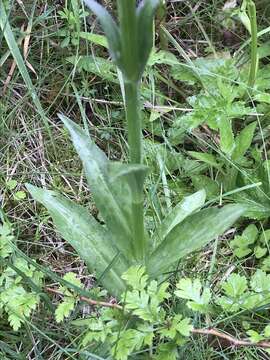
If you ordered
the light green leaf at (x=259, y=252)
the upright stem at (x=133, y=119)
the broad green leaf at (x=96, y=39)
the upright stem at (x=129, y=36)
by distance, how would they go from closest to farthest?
the upright stem at (x=129, y=36)
the upright stem at (x=133, y=119)
the light green leaf at (x=259, y=252)
the broad green leaf at (x=96, y=39)

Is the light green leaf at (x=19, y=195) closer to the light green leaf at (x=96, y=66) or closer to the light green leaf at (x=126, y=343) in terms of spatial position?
the light green leaf at (x=96, y=66)

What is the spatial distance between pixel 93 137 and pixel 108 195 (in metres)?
0.42

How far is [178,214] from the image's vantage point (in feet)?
4.68

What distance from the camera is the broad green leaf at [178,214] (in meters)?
1.42

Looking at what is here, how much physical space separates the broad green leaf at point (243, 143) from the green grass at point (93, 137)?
0.10 ft

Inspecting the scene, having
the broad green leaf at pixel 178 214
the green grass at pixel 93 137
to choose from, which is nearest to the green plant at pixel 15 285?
the green grass at pixel 93 137

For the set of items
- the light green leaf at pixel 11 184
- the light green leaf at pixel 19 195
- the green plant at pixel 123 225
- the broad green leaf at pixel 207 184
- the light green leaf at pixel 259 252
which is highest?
the light green leaf at pixel 11 184

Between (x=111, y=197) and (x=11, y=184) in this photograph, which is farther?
(x=11, y=184)

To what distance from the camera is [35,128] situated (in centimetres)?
177

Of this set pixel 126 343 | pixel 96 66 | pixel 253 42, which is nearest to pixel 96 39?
pixel 96 66

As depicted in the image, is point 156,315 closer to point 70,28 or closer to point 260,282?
point 260,282

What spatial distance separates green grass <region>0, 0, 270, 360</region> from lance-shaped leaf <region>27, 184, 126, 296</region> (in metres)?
0.10

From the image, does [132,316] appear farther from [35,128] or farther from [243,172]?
[35,128]

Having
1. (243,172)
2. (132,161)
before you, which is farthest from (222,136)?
(132,161)
